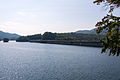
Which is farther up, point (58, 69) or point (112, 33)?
point (112, 33)

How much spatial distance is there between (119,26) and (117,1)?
1.89m

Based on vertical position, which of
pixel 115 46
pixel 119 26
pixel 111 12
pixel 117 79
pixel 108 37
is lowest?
pixel 117 79

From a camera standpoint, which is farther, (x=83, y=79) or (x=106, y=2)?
(x=83, y=79)

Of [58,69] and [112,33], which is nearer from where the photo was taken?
[112,33]

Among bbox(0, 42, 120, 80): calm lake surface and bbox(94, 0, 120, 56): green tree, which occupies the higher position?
bbox(94, 0, 120, 56): green tree

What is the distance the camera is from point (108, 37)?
905 centimetres

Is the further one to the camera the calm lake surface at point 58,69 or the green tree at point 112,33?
the calm lake surface at point 58,69

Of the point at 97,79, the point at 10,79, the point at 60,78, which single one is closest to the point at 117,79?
the point at 97,79

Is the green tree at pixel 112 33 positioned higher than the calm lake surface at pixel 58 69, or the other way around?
the green tree at pixel 112 33

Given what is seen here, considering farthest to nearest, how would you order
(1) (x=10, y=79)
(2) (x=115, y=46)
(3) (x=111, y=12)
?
(1) (x=10, y=79) < (3) (x=111, y=12) < (2) (x=115, y=46)

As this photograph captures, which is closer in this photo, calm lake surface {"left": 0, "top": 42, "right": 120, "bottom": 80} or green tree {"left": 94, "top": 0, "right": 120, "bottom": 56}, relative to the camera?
green tree {"left": 94, "top": 0, "right": 120, "bottom": 56}

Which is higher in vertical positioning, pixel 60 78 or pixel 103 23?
pixel 103 23

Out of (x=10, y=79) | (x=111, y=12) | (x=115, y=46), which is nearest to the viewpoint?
(x=115, y=46)

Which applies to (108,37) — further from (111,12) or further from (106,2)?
(106,2)
